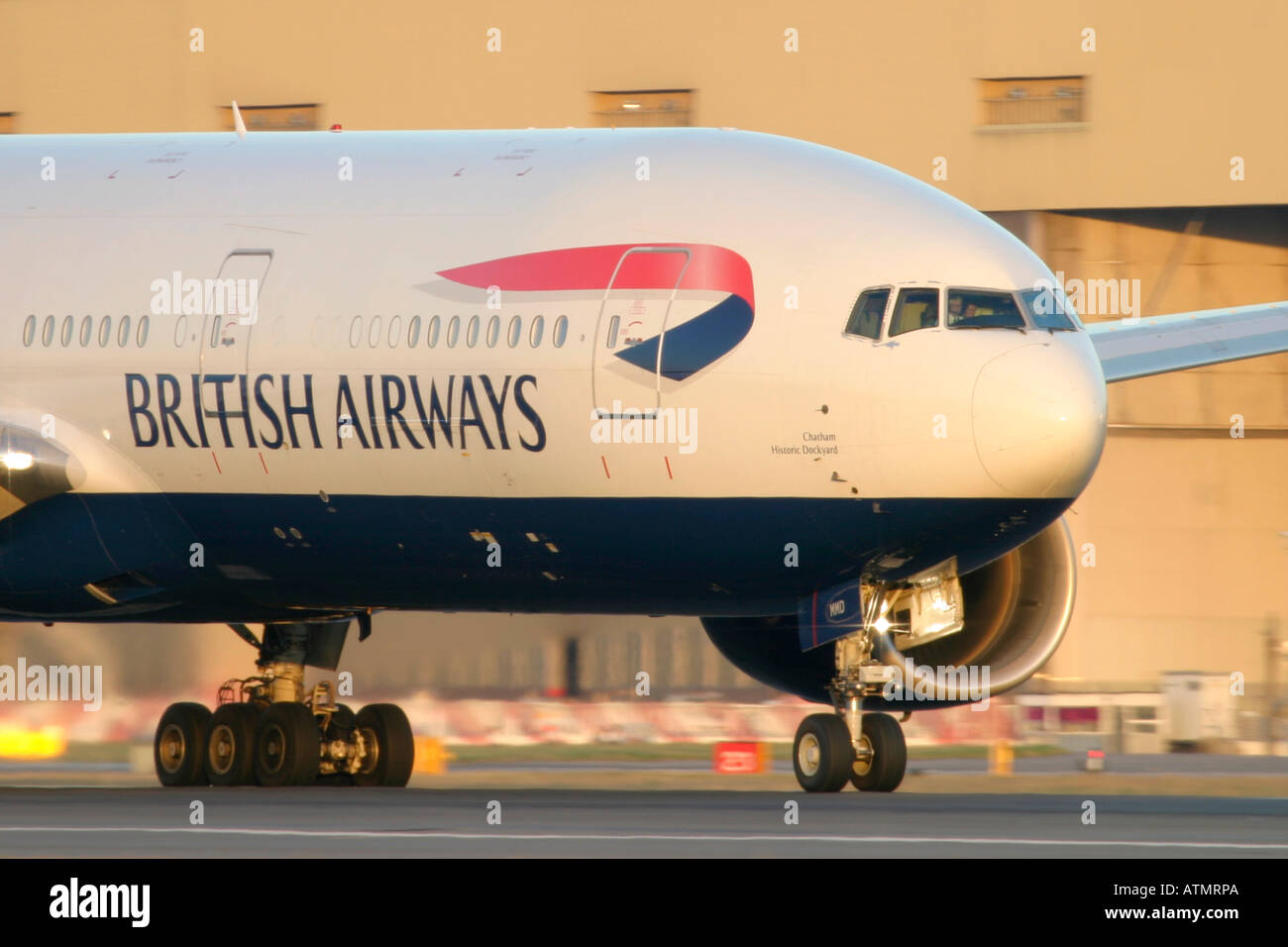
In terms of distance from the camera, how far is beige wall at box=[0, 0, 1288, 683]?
3077 centimetres

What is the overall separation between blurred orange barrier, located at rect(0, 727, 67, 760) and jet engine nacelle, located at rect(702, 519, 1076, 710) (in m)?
11.1

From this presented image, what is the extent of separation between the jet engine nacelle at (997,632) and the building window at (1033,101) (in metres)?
13.3

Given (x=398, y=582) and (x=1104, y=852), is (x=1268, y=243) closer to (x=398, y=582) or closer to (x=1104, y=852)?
(x=398, y=582)

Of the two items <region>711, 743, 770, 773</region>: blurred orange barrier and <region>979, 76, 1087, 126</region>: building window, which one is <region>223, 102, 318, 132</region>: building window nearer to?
<region>979, 76, 1087, 126</region>: building window

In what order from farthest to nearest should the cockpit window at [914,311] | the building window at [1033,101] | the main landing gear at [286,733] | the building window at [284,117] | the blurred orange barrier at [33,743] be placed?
the building window at [284,117]
the building window at [1033,101]
the blurred orange barrier at [33,743]
the main landing gear at [286,733]
the cockpit window at [914,311]

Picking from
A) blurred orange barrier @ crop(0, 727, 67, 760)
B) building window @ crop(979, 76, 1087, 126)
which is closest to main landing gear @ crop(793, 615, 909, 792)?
blurred orange barrier @ crop(0, 727, 67, 760)

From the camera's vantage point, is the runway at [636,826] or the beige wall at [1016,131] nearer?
the runway at [636,826]

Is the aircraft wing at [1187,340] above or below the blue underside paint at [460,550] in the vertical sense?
above

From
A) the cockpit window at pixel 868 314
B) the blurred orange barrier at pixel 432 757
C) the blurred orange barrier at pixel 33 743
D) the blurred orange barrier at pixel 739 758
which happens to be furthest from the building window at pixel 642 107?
the cockpit window at pixel 868 314

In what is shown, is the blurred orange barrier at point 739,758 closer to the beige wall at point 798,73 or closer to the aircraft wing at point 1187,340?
the aircraft wing at point 1187,340

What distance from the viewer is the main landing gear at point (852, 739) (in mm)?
16328

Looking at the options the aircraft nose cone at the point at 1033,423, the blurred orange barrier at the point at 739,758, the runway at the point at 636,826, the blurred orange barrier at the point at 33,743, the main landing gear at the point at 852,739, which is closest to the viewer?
the runway at the point at 636,826

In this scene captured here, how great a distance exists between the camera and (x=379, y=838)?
13.2 metres

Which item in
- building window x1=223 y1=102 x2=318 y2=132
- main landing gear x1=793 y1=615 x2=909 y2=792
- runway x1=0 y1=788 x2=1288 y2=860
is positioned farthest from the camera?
building window x1=223 y1=102 x2=318 y2=132
